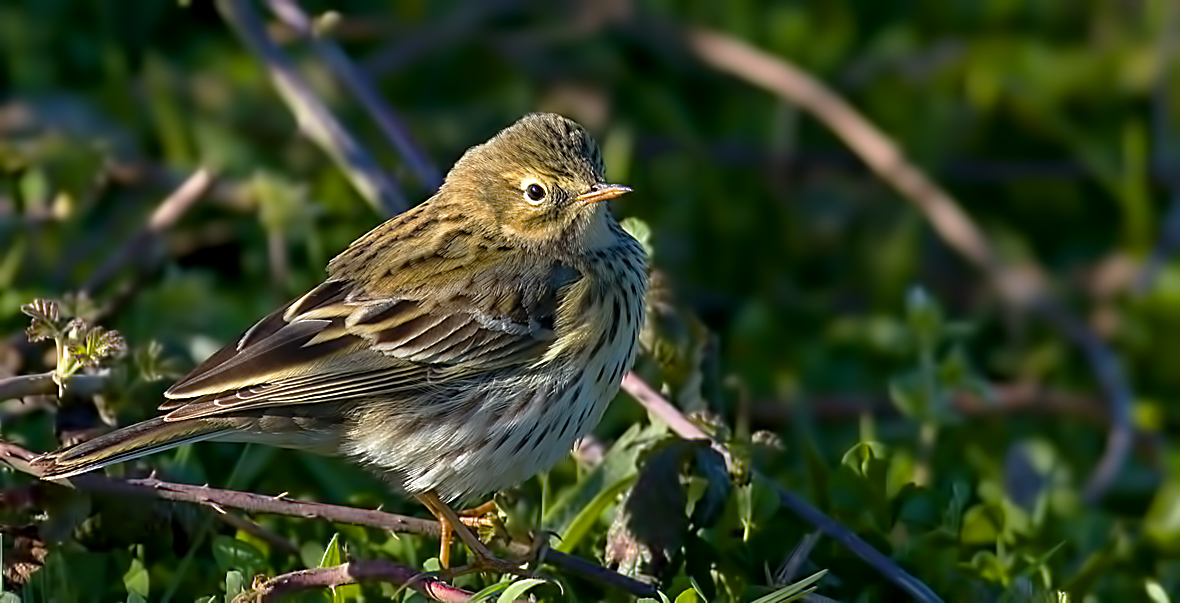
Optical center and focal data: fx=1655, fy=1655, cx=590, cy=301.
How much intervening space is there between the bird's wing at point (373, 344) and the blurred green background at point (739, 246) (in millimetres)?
414

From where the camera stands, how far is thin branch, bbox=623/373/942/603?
13.2 ft

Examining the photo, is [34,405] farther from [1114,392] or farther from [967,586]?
[1114,392]

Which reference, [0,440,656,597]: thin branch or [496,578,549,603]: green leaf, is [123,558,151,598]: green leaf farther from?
[496,578,549,603]: green leaf

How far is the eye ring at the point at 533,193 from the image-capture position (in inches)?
187

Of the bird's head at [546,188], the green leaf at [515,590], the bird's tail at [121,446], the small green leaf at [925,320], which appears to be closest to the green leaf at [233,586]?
the bird's tail at [121,446]

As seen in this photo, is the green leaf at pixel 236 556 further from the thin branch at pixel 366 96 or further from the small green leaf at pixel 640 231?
the thin branch at pixel 366 96

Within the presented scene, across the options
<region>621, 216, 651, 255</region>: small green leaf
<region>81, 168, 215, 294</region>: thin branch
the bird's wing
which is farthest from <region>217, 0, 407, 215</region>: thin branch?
the bird's wing

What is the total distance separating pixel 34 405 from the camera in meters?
4.58

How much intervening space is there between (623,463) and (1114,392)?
3.11 meters

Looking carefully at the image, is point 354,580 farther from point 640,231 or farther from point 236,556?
point 640,231

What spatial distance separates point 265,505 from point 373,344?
2.16 ft

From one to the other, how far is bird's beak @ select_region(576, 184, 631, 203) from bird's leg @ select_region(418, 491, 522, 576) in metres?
0.96

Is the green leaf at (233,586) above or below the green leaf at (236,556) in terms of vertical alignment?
above

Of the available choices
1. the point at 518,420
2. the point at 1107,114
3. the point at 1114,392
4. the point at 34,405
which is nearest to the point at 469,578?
the point at 518,420
